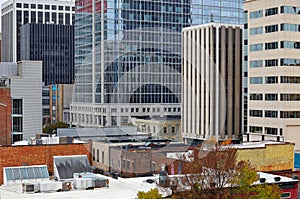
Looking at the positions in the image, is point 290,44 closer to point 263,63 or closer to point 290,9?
point 290,9

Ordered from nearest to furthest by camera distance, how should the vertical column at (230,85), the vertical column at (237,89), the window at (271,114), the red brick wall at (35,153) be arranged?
the red brick wall at (35,153)
the window at (271,114)
the vertical column at (230,85)
the vertical column at (237,89)

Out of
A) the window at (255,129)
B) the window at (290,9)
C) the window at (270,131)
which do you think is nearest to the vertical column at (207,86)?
the window at (255,129)

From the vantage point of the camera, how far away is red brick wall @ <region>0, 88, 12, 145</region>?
5772 cm

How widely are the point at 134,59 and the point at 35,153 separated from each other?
303 feet

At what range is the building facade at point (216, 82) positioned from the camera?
9556cm

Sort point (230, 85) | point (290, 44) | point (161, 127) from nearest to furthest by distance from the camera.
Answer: point (290, 44) → point (230, 85) → point (161, 127)

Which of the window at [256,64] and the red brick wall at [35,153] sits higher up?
the window at [256,64]

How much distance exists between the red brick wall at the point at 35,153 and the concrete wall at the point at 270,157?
1264 centimetres

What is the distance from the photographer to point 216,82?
3777 inches

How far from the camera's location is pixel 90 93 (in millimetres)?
136375

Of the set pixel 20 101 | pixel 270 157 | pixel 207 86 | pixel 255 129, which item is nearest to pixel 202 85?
pixel 207 86

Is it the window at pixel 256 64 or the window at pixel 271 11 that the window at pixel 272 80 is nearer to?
the window at pixel 256 64

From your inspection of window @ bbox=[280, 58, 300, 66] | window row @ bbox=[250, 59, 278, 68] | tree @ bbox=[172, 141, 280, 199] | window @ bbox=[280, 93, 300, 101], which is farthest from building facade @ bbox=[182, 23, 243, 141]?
tree @ bbox=[172, 141, 280, 199]

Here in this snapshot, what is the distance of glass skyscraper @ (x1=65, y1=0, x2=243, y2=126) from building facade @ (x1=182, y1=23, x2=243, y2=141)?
93.7 feet
